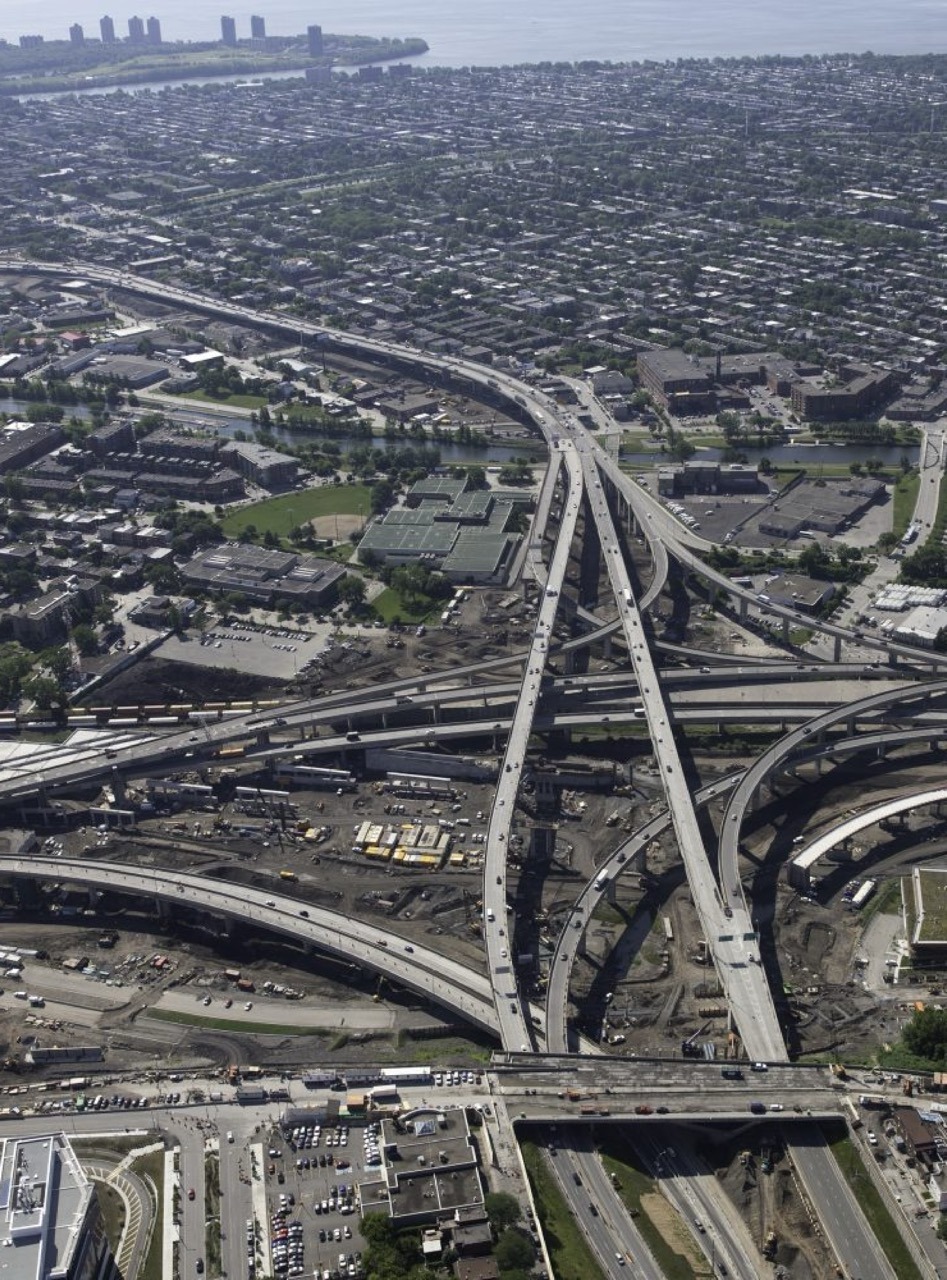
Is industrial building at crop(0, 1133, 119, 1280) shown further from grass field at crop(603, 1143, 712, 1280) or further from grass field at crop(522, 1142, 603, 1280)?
grass field at crop(603, 1143, 712, 1280)

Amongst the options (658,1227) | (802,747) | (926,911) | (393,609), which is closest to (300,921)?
(658,1227)

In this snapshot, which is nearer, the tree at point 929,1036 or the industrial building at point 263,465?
the tree at point 929,1036

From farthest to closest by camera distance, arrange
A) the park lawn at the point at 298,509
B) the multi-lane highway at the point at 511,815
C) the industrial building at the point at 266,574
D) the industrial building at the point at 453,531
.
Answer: the park lawn at the point at 298,509, the industrial building at the point at 453,531, the industrial building at the point at 266,574, the multi-lane highway at the point at 511,815

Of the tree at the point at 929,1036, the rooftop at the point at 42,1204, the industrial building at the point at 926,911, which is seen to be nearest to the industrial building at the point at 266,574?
the industrial building at the point at 926,911

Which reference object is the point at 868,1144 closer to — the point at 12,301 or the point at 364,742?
the point at 364,742

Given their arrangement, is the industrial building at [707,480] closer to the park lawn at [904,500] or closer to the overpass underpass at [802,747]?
the park lawn at [904,500]

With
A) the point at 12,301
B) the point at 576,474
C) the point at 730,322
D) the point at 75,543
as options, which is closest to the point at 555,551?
the point at 576,474

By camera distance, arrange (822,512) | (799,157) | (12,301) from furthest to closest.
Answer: (799,157) → (12,301) → (822,512)

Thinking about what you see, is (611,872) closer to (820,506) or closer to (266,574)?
(266,574)
